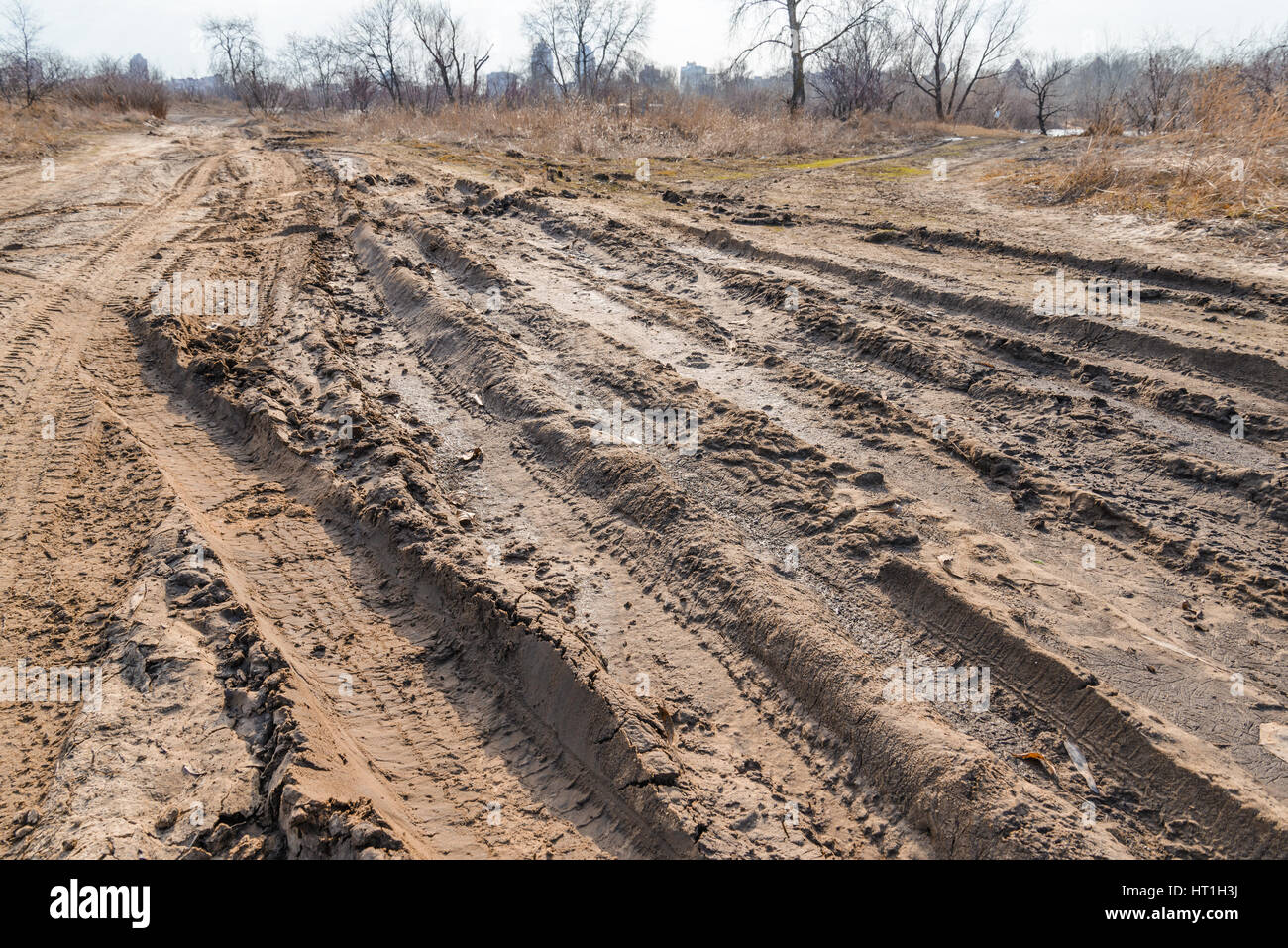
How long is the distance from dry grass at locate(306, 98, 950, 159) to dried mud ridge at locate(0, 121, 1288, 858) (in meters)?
10.8

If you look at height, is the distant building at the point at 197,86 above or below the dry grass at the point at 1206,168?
above

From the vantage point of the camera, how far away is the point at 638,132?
19.2 metres

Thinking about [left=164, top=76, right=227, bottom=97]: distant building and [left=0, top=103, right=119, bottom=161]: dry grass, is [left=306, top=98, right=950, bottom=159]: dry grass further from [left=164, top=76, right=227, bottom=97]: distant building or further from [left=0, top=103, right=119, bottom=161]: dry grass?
[left=164, top=76, right=227, bottom=97]: distant building

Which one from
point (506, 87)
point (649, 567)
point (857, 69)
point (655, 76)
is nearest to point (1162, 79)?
point (857, 69)

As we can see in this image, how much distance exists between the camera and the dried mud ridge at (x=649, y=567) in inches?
108

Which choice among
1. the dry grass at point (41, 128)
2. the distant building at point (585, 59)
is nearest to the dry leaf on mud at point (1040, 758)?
the dry grass at point (41, 128)

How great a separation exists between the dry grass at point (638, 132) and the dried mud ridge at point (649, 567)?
10756 mm

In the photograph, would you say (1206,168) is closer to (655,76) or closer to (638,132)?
(638,132)

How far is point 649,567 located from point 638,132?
1756cm

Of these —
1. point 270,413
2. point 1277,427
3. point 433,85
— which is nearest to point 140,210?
point 270,413

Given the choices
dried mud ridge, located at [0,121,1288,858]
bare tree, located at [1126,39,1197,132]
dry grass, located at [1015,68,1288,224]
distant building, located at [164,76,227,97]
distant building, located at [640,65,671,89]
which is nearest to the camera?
dried mud ridge, located at [0,121,1288,858]

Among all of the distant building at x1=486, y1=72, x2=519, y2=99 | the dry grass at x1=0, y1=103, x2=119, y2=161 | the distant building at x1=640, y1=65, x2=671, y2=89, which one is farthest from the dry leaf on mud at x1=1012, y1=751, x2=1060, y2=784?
the distant building at x1=640, y1=65, x2=671, y2=89

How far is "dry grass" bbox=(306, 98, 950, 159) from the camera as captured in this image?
1759 centimetres

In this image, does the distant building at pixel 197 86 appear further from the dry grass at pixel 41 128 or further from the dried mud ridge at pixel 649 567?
the dried mud ridge at pixel 649 567
